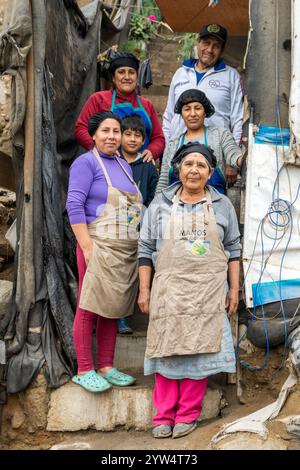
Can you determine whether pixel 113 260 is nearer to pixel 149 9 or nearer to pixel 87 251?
pixel 87 251

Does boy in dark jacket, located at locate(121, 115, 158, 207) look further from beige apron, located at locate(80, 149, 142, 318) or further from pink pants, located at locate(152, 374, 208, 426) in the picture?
pink pants, located at locate(152, 374, 208, 426)

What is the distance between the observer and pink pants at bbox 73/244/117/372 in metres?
5.10

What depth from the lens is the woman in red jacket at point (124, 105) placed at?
6008 mm

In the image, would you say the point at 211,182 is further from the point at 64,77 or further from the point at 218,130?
the point at 64,77

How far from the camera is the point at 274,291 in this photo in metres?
5.29

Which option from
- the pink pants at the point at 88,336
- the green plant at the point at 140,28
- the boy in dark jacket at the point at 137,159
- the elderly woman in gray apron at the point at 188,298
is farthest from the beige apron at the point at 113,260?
the green plant at the point at 140,28

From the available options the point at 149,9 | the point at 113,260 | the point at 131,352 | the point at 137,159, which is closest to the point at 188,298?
the point at 113,260

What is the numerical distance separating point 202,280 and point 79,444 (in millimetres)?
1361

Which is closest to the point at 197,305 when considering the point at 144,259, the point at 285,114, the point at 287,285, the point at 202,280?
the point at 202,280

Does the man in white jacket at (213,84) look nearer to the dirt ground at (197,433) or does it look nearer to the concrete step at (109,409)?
the dirt ground at (197,433)

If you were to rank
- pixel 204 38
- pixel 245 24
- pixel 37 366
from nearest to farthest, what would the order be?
pixel 37 366, pixel 204 38, pixel 245 24

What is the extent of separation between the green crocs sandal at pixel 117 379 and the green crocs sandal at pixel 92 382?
0.09 meters

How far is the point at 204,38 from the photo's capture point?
6320mm

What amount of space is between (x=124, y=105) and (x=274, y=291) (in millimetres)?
1864
